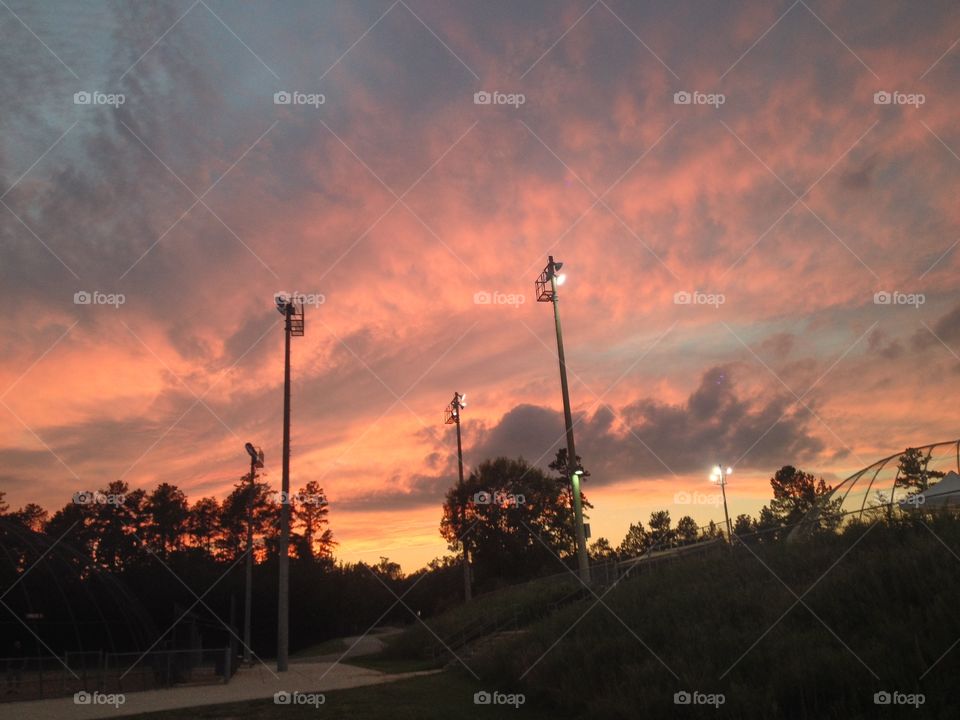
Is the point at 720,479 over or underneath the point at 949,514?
over

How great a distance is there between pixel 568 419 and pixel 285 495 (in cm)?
1250

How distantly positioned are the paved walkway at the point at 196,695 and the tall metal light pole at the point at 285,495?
1501mm

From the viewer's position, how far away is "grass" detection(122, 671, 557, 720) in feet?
47.0

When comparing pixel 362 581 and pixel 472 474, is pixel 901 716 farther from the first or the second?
pixel 472 474

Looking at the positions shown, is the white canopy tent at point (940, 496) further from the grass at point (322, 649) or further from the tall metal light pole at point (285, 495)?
the grass at point (322, 649)

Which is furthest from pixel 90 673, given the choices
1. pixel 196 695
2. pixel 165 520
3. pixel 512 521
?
pixel 165 520

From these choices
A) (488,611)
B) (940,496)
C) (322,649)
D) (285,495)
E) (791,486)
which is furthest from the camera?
(791,486)

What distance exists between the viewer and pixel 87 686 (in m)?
23.1

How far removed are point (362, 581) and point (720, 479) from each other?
42.6 m

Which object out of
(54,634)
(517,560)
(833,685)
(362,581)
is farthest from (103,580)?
(517,560)

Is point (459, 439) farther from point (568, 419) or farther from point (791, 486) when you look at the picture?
point (791, 486)

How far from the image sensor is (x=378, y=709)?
15.4 m

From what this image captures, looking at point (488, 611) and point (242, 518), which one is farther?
point (242, 518)

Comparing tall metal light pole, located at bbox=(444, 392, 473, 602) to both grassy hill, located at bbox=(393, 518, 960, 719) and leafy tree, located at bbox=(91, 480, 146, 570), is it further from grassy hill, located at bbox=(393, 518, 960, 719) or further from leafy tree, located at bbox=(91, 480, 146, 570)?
leafy tree, located at bbox=(91, 480, 146, 570)
